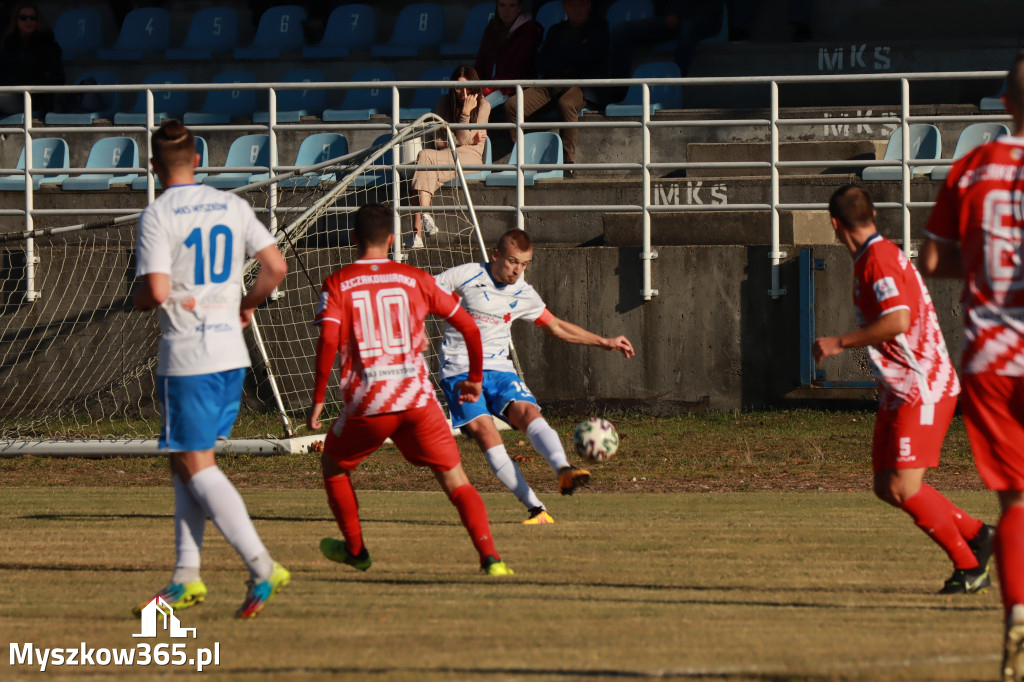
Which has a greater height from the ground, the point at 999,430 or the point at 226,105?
the point at 226,105

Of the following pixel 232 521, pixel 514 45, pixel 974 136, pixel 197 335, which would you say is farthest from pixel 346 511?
pixel 974 136

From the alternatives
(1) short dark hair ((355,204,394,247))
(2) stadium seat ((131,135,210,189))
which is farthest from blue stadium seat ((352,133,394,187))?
(1) short dark hair ((355,204,394,247))

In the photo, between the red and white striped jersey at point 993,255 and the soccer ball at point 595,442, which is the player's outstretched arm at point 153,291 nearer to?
the red and white striped jersey at point 993,255

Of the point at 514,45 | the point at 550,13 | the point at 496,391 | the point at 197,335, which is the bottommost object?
the point at 496,391

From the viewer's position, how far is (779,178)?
15.1 m

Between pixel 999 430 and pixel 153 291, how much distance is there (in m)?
3.35

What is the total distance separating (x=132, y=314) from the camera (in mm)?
15117

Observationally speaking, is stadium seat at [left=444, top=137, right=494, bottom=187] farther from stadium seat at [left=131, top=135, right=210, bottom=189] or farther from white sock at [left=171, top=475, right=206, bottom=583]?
white sock at [left=171, top=475, right=206, bottom=583]

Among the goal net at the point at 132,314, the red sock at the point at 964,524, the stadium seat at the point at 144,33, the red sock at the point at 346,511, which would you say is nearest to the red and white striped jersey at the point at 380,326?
the red sock at the point at 346,511

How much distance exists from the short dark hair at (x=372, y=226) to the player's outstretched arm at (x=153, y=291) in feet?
3.90

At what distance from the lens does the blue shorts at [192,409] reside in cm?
523

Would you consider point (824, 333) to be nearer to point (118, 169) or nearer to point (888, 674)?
point (118, 169)

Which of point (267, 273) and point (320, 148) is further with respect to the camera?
point (320, 148)

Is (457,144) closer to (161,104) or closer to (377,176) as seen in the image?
(377,176)
